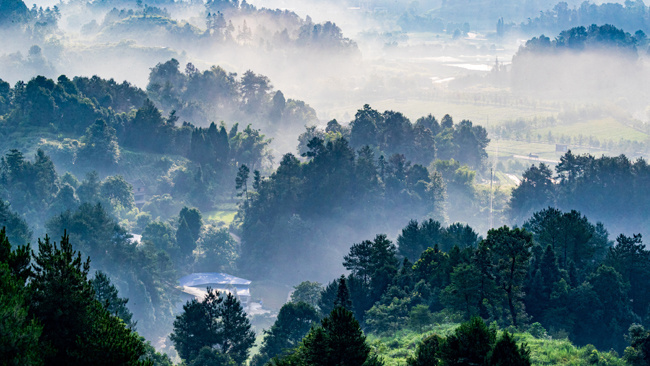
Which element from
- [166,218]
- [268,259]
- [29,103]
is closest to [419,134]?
[268,259]

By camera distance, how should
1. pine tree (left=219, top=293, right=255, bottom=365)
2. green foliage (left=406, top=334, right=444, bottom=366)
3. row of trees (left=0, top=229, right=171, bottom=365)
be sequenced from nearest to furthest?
row of trees (left=0, top=229, right=171, bottom=365) < green foliage (left=406, top=334, right=444, bottom=366) < pine tree (left=219, top=293, right=255, bottom=365)

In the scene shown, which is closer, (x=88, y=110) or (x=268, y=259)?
(x=268, y=259)

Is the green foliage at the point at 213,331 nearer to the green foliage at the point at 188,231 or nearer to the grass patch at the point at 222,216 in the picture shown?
the green foliage at the point at 188,231

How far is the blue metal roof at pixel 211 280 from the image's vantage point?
397 ft

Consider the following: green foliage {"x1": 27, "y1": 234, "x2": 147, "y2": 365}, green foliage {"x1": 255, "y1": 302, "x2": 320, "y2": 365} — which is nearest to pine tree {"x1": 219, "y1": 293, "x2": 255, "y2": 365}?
green foliage {"x1": 255, "y1": 302, "x2": 320, "y2": 365}

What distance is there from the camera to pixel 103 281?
65.5 metres

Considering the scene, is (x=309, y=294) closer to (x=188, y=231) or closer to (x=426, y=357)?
(x=188, y=231)

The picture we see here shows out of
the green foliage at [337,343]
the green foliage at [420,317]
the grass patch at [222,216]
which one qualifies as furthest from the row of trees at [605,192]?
the green foliage at [337,343]

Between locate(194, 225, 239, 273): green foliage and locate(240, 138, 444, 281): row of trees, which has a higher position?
locate(240, 138, 444, 281): row of trees

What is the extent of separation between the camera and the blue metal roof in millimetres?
121125

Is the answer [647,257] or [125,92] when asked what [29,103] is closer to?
[125,92]

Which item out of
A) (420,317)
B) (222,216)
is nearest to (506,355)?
(420,317)

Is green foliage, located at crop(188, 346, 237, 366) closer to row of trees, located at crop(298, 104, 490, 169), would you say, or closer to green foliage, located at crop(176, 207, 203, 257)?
green foliage, located at crop(176, 207, 203, 257)

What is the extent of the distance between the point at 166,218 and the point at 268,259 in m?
27.5
